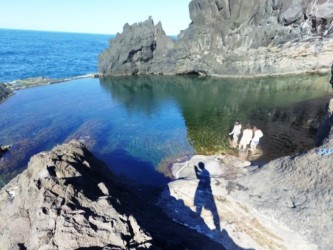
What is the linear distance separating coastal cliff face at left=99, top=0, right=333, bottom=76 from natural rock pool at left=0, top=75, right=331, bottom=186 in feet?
13.8

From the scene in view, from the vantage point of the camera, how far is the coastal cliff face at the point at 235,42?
1934 inches

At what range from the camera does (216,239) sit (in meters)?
12.3

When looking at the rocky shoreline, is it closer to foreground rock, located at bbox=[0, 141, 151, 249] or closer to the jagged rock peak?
foreground rock, located at bbox=[0, 141, 151, 249]

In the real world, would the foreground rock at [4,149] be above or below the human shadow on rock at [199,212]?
below

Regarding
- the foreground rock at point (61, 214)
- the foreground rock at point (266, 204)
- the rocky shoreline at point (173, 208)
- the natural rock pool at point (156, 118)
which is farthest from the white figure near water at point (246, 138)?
the foreground rock at point (61, 214)

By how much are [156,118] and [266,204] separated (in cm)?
2272

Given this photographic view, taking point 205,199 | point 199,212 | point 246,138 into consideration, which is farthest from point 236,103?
point 199,212

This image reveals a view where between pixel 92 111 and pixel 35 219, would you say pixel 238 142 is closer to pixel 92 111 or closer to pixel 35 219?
pixel 35 219

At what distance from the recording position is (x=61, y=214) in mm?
8773

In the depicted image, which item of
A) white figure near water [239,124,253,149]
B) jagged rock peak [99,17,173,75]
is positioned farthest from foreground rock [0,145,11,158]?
jagged rock peak [99,17,173,75]

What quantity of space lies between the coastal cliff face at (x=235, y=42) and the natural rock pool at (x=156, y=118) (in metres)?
4.21

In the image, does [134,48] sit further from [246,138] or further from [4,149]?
[246,138]

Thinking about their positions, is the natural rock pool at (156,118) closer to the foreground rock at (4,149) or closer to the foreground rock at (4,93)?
the foreground rock at (4,149)

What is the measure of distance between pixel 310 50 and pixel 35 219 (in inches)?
2122
